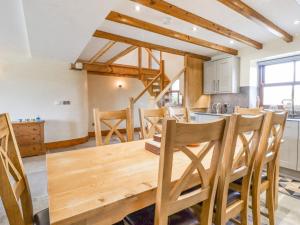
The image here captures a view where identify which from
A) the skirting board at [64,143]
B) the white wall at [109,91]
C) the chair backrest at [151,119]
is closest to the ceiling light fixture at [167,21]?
the chair backrest at [151,119]

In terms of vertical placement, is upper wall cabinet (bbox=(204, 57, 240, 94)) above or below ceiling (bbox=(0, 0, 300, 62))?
below

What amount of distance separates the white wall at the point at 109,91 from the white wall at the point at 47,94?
3.73 ft

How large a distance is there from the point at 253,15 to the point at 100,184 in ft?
9.24

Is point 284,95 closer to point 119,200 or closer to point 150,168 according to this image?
point 150,168

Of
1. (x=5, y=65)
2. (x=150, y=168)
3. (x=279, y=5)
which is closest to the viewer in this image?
(x=150, y=168)

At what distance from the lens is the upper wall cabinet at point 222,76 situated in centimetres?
420

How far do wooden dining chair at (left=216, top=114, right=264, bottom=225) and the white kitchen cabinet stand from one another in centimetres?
219

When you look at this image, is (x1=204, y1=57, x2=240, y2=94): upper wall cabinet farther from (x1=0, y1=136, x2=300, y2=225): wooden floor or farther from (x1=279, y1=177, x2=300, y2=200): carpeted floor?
(x1=0, y1=136, x2=300, y2=225): wooden floor

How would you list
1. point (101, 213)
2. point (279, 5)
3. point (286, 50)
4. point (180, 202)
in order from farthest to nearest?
1. point (286, 50)
2. point (279, 5)
3. point (180, 202)
4. point (101, 213)

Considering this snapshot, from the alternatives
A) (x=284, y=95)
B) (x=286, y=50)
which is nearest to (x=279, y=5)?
(x=286, y=50)

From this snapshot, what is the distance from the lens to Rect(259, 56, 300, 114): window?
12.0 feet

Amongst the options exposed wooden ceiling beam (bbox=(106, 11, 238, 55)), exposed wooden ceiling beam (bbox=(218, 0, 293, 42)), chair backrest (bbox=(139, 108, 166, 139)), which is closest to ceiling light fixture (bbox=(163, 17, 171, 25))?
exposed wooden ceiling beam (bbox=(106, 11, 238, 55))

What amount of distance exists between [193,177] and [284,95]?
396cm

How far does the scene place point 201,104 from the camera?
5.00 metres
